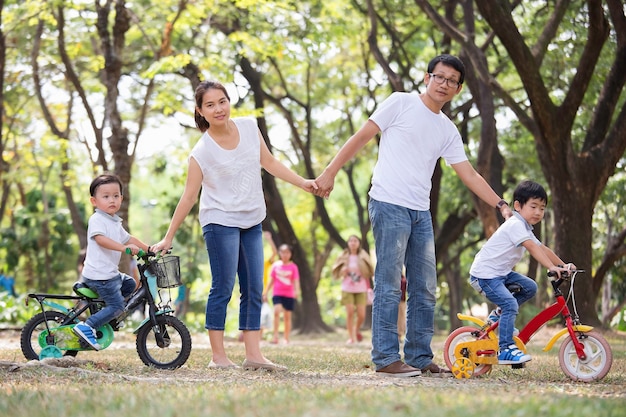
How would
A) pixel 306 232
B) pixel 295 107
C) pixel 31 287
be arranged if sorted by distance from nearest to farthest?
pixel 295 107, pixel 31 287, pixel 306 232

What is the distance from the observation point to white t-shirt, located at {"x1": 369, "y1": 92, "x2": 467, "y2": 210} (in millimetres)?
7008

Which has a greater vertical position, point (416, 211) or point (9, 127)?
point (9, 127)

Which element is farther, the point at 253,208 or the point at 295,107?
the point at 295,107

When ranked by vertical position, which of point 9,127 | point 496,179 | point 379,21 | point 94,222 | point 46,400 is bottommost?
point 46,400

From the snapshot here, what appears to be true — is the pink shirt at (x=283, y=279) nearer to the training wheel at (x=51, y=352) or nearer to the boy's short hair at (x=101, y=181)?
the boy's short hair at (x=101, y=181)

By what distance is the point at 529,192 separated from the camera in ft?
24.1

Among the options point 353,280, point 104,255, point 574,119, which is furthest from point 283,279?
point 104,255

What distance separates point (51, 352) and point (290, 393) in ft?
11.9

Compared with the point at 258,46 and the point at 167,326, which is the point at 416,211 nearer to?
the point at 167,326

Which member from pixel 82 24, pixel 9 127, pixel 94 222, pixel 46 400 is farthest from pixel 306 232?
pixel 46 400

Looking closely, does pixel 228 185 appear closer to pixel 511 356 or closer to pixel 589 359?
pixel 511 356

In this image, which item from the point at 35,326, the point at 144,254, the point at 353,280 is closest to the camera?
the point at 144,254

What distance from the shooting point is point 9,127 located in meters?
24.6

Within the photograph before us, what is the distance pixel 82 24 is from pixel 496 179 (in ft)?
29.4
